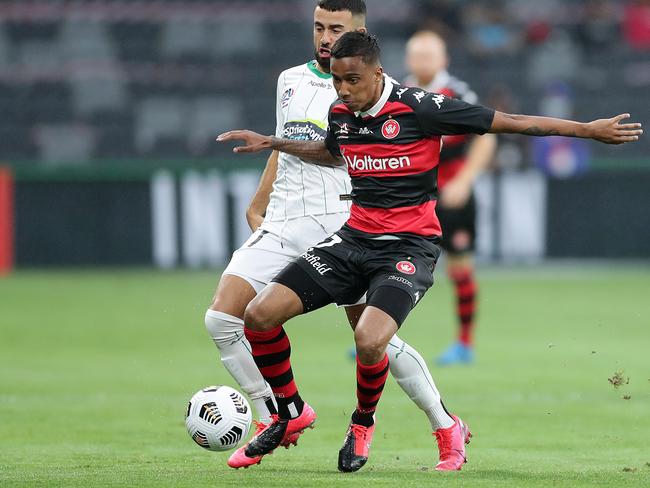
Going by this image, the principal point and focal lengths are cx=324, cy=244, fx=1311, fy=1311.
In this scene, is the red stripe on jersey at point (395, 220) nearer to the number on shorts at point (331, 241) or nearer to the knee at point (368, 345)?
the number on shorts at point (331, 241)

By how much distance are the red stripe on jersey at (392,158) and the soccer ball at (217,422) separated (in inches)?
51.2

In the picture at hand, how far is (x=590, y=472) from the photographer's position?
594 cm

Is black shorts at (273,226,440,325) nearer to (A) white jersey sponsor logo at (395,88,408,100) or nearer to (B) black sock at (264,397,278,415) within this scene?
(A) white jersey sponsor logo at (395,88,408,100)

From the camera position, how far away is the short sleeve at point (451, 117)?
19.4 ft

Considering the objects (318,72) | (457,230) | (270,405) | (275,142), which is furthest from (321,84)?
(457,230)

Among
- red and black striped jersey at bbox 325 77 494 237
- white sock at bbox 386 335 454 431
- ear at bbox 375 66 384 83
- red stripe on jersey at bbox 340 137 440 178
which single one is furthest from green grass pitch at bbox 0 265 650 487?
ear at bbox 375 66 384 83

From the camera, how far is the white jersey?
664 cm

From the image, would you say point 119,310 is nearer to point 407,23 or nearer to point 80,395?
point 80,395

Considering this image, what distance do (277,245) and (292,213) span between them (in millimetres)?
186

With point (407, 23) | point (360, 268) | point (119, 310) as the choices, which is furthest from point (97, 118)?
point (360, 268)

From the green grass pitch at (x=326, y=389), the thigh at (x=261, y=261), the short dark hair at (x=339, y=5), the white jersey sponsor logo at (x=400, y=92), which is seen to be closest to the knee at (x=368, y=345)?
the green grass pitch at (x=326, y=389)

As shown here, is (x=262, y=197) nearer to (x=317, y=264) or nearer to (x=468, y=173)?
(x=317, y=264)

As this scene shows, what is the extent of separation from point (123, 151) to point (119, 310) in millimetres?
6172

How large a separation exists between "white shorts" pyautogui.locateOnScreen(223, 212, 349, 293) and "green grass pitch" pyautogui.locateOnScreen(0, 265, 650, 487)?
943 millimetres
